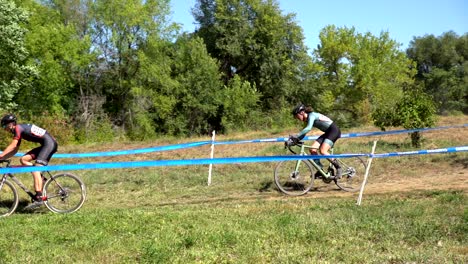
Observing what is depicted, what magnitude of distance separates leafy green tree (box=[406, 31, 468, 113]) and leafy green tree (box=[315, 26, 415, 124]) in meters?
10.5

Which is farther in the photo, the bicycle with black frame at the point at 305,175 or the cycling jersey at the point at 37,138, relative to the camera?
the bicycle with black frame at the point at 305,175

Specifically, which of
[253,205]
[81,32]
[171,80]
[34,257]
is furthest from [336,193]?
[81,32]

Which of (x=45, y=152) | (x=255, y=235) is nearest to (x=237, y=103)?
(x=45, y=152)

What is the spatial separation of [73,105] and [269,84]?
18.0 m

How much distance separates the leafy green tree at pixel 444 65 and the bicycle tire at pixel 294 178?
5355 centimetres

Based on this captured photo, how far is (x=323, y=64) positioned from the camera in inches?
2056

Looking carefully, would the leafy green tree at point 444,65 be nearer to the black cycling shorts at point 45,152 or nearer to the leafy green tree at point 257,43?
the leafy green tree at point 257,43

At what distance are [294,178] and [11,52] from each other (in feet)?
83.1

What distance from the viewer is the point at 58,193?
8.84 metres

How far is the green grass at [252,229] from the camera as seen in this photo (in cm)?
521

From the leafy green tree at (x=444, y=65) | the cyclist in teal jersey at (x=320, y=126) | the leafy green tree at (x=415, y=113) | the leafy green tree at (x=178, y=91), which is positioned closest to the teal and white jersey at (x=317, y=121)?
the cyclist in teal jersey at (x=320, y=126)

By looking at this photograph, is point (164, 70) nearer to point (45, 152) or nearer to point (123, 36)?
point (123, 36)

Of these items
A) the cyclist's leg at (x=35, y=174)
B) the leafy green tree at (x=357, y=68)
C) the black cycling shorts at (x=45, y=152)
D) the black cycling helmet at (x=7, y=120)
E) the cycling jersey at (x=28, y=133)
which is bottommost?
the cyclist's leg at (x=35, y=174)

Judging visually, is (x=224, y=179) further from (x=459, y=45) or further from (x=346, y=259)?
(x=459, y=45)
